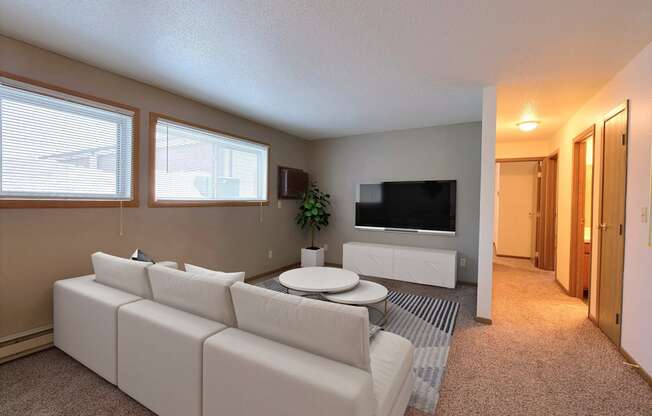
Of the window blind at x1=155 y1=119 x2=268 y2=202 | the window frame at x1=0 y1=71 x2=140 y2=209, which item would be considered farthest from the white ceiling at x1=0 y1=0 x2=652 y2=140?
the window blind at x1=155 y1=119 x2=268 y2=202

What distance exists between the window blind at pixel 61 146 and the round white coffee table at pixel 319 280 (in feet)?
6.08

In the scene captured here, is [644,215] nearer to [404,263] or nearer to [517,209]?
[404,263]

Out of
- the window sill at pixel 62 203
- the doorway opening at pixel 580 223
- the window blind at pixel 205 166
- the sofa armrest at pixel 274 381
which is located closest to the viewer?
the sofa armrest at pixel 274 381

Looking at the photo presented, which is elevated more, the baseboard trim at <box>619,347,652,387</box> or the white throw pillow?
the white throw pillow

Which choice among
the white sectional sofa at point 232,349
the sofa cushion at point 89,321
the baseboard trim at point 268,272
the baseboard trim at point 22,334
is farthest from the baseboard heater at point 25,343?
the baseboard trim at point 268,272

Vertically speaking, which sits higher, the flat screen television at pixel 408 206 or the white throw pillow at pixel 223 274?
the flat screen television at pixel 408 206

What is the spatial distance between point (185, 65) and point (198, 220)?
5.86ft

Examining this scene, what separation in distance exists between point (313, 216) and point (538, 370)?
3.66 m

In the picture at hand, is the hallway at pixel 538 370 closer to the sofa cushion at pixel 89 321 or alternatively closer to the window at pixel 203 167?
the sofa cushion at pixel 89 321

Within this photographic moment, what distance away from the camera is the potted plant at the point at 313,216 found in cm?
502

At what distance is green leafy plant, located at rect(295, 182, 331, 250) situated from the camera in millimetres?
5156

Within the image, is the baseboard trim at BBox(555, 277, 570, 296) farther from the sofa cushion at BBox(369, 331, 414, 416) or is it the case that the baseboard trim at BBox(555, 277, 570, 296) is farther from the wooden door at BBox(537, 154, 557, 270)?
the sofa cushion at BBox(369, 331, 414, 416)

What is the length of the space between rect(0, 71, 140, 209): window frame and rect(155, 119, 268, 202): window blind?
242mm

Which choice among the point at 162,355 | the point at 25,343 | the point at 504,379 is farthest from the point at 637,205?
the point at 25,343
